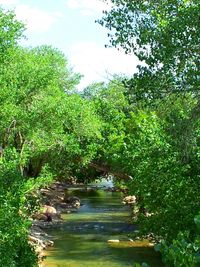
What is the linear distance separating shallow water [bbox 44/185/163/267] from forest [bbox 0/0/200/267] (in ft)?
7.55

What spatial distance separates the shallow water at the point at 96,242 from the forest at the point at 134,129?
90.6 inches

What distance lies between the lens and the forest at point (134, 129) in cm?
1273

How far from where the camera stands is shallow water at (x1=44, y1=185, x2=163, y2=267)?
23444 mm

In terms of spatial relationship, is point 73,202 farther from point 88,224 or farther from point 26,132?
point 26,132

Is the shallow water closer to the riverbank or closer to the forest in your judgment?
the riverbank

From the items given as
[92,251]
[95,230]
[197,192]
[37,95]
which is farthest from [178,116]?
[95,230]

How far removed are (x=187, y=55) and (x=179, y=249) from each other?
835cm

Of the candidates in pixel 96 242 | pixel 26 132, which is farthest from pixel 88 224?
pixel 26 132

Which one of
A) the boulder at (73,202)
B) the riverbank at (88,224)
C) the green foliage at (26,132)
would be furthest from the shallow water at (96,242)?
the green foliage at (26,132)

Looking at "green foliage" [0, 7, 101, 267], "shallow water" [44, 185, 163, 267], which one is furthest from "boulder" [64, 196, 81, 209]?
"green foliage" [0, 7, 101, 267]

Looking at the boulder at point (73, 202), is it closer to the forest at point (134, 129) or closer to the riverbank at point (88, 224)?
the riverbank at point (88, 224)

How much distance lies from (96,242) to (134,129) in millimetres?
13271

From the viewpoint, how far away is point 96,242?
2803cm

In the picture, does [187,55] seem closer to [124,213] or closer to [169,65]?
[169,65]
